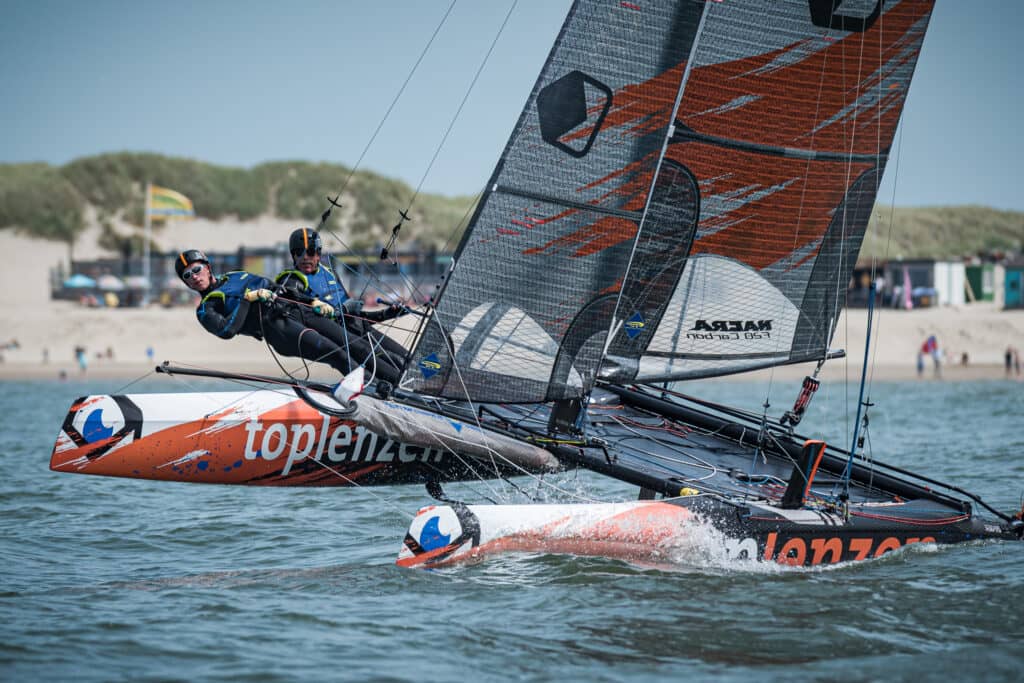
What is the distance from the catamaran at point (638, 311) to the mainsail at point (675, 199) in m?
0.02

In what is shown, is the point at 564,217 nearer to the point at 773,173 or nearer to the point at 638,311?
the point at 638,311

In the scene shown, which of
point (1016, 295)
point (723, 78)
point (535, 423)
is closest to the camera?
point (723, 78)

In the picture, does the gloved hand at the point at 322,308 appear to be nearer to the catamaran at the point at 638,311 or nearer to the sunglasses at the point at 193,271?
the catamaran at the point at 638,311

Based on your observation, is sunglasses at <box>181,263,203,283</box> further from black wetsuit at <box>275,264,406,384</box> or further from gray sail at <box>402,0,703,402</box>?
gray sail at <box>402,0,703,402</box>

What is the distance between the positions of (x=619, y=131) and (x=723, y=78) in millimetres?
995

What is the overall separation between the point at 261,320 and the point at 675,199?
130 inches

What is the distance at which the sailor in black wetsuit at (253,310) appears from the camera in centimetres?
810

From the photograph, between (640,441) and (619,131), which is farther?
(640,441)

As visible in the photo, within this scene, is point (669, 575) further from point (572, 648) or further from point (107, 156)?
point (107, 156)

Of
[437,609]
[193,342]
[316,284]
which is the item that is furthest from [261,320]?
[193,342]

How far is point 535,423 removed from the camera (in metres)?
8.83

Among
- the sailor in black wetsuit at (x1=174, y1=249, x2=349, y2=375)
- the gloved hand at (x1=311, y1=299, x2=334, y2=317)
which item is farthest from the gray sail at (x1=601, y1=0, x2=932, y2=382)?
the sailor in black wetsuit at (x1=174, y1=249, x2=349, y2=375)

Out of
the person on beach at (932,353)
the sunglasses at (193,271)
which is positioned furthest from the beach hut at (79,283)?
the sunglasses at (193,271)

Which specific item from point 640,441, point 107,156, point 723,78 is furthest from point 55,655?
point 107,156
